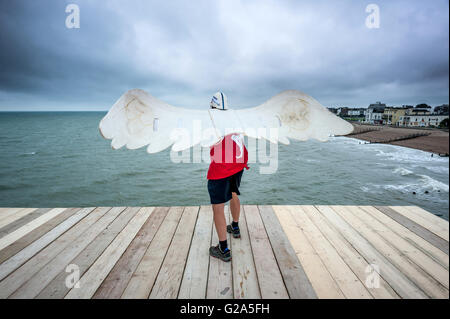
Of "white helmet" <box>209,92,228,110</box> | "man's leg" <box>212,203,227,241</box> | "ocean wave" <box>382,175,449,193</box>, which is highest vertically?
"white helmet" <box>209,92,228,110</box>

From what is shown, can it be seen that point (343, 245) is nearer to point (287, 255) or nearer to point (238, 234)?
point (287, 255)

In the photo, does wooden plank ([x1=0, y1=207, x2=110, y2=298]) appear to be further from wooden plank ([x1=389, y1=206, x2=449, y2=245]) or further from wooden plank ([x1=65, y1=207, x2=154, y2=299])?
wooden plank ([x1=389, y1=206, x2=449, y2=245])

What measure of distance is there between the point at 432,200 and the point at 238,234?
419 inches

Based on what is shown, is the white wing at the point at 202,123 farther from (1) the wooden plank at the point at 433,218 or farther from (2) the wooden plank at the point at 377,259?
(1) the wooden plank at the point at 433,218

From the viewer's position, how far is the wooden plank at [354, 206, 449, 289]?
1.84 m

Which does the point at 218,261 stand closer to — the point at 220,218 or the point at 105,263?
the point at 220,218

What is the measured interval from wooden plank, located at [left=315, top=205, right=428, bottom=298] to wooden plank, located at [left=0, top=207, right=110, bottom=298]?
2.97 m

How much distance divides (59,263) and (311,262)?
2.31 metres

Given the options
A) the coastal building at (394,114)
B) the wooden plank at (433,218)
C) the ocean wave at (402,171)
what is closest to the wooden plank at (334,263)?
the coastal building at (394,114)

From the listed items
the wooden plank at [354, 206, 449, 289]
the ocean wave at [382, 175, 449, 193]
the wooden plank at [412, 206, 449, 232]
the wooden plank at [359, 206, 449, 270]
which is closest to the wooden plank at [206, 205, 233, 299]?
the wooden plank at [354, 206, 449, 289]

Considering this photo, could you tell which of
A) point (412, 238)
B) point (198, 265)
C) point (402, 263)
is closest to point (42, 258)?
point (198, 265)

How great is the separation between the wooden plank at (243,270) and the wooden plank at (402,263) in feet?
4.23

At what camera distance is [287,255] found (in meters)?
2.09

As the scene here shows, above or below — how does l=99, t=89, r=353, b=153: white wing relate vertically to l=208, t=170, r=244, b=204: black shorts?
above
